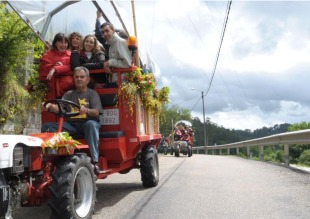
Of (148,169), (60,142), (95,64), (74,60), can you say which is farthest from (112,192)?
(60,142)

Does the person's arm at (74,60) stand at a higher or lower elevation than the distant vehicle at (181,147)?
higher

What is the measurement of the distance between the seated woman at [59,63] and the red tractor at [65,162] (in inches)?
6.0

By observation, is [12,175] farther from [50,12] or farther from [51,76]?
[50,12]

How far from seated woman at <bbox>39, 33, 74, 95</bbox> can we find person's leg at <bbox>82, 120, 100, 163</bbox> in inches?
44.0

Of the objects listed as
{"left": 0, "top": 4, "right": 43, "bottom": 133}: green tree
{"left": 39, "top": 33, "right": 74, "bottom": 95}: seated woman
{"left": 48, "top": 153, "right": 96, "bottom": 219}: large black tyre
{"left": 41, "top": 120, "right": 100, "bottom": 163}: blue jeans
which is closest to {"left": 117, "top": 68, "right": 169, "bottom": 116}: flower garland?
{"left": 41, "top": 120, "right": 100, "bottom": 163}: blue jeans

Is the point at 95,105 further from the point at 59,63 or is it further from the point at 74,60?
the point at 59,63

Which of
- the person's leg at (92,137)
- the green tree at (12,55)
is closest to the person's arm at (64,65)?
the person's leg at (92,137)

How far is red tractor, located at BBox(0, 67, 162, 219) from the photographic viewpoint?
10.5 feet

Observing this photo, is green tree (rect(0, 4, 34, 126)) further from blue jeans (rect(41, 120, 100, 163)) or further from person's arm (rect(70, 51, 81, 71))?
blue jeans (rect(41, 120, 100, 163))

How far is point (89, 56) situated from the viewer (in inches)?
242

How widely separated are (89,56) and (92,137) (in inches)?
76.4

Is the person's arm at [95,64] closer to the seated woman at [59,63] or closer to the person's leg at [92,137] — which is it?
the seated woman at [59,63]

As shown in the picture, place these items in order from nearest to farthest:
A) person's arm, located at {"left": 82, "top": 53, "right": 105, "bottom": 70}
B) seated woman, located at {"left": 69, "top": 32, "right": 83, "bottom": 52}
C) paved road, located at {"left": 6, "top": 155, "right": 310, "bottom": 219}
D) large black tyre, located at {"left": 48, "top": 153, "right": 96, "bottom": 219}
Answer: large black tyre, located at {"left": 48, "top": 153, "right": 96, "bottom": 219}, paved road, located at {"left": 6, "top": 155, "right": 310, "bottom": 219}, person's arm, located at {"left": 82, "top": 53, "right": 105, "bottom": 70}, seated woman, located at {"left": 69, "top": 32, "right": 83, "bottom": 52}

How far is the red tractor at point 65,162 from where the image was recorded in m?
3.19
